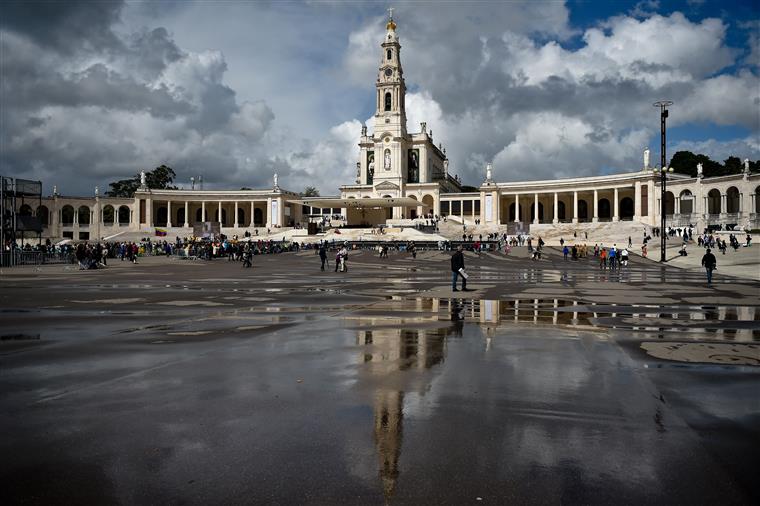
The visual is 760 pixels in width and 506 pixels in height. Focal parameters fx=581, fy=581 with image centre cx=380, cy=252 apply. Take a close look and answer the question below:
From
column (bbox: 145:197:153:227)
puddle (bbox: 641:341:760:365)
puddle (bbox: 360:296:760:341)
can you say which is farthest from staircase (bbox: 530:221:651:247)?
column (bbox: 145:197:153:227)

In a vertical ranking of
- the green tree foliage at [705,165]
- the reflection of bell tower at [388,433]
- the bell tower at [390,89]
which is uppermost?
the bell tower at [390,89]

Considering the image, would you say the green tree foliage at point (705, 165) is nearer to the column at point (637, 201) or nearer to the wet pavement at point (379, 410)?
the column at point (637, 201)

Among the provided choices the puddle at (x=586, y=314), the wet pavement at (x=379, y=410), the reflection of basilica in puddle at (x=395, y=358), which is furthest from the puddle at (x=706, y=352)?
the reflection of basilica in puddle at (x=395, y=358)

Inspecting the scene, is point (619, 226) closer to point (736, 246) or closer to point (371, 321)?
point (736, 246)

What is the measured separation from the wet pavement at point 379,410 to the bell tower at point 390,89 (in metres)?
100.0

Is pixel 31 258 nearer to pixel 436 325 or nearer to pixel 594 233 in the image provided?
pixel 436 325

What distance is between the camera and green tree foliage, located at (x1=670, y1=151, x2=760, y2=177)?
10675 cm

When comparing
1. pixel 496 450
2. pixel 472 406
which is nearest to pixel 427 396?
pixel 472 406

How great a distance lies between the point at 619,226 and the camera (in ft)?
260

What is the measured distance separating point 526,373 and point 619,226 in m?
77.6

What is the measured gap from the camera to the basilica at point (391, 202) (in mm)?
90500

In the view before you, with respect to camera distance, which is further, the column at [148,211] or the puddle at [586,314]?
the column at [148,211]

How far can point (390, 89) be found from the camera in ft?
359

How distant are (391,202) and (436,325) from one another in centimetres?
7873
